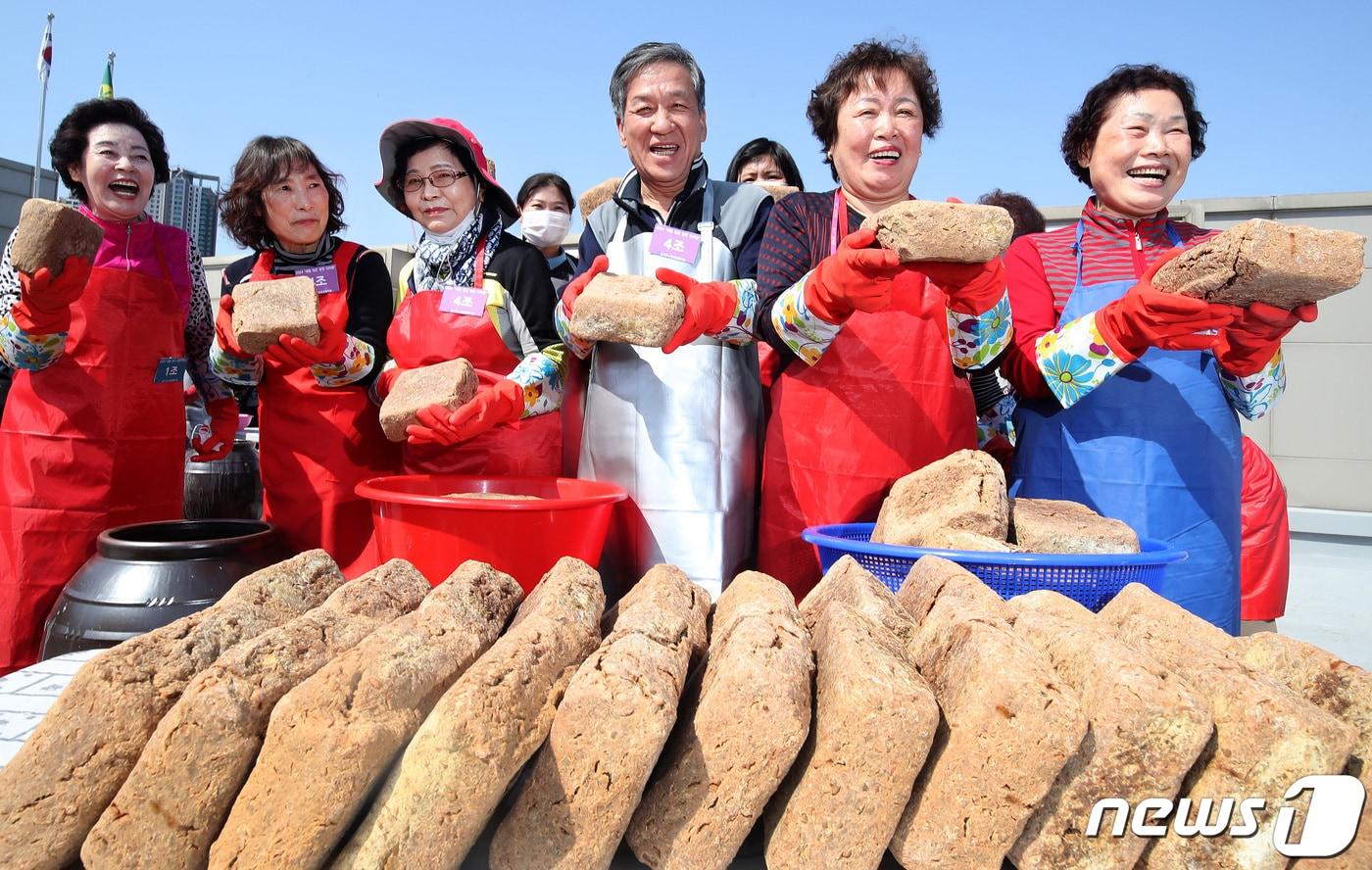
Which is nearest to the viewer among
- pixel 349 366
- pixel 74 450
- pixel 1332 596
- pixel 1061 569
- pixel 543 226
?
pixel 1061 569

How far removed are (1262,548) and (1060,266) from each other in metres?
1.84

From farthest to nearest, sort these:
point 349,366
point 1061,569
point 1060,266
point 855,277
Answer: point 349,366 → point 1060,266 → point 855,277 → point 1061,569

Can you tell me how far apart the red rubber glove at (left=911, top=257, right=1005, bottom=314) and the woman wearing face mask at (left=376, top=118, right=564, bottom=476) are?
126 centimetres

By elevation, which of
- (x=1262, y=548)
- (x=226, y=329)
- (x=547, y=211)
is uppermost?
(x=547, y=211)

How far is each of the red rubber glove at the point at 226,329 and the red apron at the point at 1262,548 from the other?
3.85 meters

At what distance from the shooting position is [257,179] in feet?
9.62

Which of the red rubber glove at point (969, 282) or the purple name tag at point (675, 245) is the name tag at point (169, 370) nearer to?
the purple name tag at point (675, 245)

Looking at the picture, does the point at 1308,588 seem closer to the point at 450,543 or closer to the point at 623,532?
the point at 623,532

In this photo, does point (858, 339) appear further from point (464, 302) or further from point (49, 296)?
point (49, 296)

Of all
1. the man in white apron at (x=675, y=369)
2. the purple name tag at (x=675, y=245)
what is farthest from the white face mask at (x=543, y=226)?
the purple name tag at (x=675, y=245)

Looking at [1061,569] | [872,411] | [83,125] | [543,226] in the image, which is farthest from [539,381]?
[543,226]

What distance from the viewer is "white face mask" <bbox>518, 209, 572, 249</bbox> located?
5.61 metres

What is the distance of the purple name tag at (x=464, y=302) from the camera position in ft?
8.98

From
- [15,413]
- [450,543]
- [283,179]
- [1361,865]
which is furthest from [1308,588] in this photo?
[15,413]
